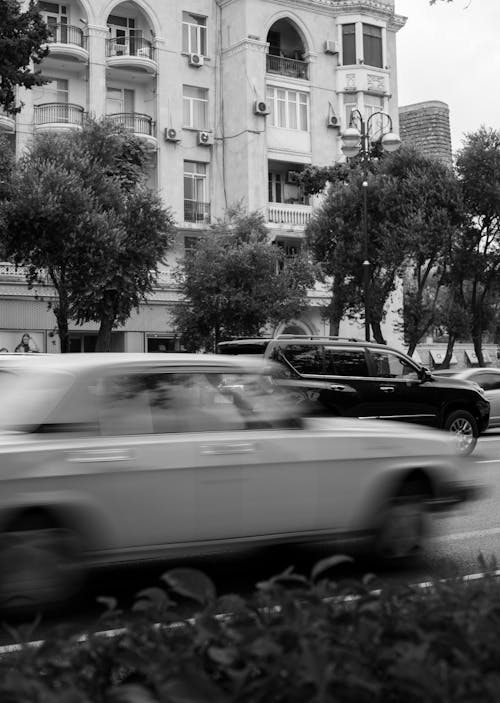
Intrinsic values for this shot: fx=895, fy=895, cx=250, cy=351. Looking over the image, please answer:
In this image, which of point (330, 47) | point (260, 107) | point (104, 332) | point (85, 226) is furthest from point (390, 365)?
point (330, 47)

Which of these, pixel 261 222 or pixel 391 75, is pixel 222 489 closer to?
pixel 261 222

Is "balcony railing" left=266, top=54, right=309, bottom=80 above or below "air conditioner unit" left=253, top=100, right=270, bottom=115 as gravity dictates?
above

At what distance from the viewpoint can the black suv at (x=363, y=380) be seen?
46.9ft

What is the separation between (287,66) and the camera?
4150cm

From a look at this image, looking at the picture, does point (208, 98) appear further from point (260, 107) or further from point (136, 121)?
point (136, 121)

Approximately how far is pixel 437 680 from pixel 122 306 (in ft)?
94.7

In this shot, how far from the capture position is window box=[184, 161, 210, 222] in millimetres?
39250

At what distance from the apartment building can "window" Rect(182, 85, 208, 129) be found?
0.15 feet

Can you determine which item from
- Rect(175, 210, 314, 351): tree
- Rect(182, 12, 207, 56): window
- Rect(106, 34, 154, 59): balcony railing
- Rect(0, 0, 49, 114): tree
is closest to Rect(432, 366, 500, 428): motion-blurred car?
Rect(0, 0, 49, 114): tree

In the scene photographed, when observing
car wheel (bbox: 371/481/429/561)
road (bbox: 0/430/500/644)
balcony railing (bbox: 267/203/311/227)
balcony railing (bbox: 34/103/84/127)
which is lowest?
road (bbox: 0/430/500/644)

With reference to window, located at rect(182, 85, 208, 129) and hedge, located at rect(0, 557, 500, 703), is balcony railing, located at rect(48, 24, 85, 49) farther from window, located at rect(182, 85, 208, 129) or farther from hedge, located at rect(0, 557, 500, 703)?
hedge, located at rect(0, 557, 500, 703)

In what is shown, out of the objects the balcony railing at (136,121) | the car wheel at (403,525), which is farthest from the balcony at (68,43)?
the car wheel at (403,525)

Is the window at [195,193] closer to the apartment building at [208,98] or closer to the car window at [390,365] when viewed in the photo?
the apartment building at [208,98]

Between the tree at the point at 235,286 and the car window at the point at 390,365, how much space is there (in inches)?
688
